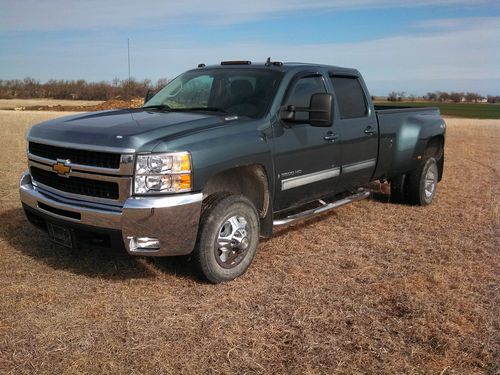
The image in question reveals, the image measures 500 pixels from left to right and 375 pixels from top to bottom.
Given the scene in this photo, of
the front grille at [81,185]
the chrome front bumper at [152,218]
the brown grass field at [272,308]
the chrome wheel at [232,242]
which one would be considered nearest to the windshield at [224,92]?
the chrome wheel at [232,242]

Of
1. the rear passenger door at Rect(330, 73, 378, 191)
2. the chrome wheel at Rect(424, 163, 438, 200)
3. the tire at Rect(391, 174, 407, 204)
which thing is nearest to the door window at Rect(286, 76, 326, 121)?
the rear passenger door at Rect(330, 73, 378, 191)

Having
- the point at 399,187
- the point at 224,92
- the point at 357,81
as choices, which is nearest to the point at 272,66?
the point at 224,92

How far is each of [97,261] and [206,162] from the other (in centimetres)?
166

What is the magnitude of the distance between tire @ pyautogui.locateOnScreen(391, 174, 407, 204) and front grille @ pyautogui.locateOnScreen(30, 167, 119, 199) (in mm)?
4857

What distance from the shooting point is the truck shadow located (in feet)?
14.9

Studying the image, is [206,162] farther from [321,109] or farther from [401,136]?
[401,136]

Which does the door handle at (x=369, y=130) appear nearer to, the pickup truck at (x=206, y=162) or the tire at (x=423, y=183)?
the pickup truck at (x=206, y=162)

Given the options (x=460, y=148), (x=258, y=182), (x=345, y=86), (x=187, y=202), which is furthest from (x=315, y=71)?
(x=460, y=148)

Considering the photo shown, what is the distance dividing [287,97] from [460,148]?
43.4ft

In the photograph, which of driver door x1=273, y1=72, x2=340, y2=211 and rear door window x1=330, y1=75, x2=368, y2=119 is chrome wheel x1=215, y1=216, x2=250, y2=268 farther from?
rear door window x1=330, y1=75, x2=368, y2=119

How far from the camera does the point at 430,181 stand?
7.81 metres

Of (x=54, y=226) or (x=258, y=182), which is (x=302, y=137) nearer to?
(x=258, y=182)

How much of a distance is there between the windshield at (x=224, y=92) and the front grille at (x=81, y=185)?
1403 mm

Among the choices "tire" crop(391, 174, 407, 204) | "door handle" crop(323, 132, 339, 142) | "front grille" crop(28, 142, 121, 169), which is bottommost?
"tire" crop(391, 174, 407, 204)
